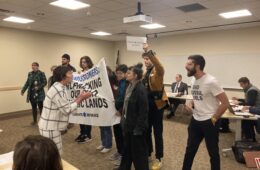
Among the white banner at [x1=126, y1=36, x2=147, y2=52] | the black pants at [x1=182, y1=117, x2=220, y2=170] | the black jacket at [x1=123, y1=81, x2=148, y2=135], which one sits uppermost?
the white banner at [x1=126, y1=36, x2=147, y2=52]

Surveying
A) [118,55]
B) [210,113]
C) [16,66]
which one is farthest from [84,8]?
[118,55]

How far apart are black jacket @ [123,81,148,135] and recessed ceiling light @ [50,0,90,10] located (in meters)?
2.43

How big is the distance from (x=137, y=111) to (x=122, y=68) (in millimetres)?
754

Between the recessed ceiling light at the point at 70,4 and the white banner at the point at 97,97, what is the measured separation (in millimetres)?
1513

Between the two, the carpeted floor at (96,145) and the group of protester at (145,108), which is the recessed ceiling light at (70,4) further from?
the carpeted floor at (96,145)

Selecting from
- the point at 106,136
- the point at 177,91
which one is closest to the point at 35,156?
the point at 106,136

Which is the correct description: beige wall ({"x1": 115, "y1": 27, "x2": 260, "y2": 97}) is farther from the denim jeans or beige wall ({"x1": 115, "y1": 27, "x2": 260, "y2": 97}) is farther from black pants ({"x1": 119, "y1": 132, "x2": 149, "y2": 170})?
black pants ({"x1": 119, "y1": 132, "x2": 149, "y2": 170})

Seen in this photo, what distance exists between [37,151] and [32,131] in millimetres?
4474

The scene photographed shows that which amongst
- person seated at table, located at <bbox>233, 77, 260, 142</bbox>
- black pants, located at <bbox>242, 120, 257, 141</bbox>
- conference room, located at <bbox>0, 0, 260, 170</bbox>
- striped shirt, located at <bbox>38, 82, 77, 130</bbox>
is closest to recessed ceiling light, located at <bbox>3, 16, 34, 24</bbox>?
conference room, located at <bbox>0, 0, 260, 170</bbox>

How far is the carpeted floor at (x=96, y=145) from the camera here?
125 inches

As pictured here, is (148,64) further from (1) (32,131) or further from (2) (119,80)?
(1) (32,131)

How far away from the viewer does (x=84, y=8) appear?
4.34m

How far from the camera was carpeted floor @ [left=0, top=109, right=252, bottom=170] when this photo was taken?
319 centimetres

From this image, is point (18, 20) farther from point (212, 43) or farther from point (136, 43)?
point (212, 43)
